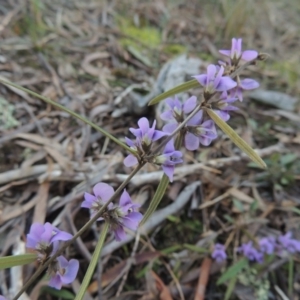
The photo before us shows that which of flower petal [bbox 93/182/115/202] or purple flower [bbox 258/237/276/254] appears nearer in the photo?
flower petal [bbox 93/182/115/202]

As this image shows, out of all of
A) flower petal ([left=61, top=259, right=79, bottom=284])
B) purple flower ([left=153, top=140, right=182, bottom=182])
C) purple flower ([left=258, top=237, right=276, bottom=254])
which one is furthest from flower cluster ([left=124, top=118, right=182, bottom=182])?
purple flower ([left=258, top=237, right=276, bottom=254])

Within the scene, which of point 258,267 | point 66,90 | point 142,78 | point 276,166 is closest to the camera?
point 258,267

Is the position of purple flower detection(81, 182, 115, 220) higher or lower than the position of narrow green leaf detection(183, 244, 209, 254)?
higher

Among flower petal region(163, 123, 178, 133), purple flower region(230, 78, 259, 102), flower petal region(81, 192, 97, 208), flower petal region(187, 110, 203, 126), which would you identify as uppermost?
purple flower region(230, 78, 259, 102)

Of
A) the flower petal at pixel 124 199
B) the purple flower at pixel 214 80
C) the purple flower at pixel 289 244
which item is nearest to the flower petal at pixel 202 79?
the purple flower at pixel 214 80

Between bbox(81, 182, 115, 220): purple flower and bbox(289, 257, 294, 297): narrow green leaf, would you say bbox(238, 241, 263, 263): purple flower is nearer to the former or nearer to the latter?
bbox(289, 257, 294, 297): narrow green leaf

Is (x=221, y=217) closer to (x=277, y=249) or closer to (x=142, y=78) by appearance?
(x=277, y=249)

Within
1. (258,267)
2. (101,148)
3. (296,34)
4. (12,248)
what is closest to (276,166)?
(258,267)

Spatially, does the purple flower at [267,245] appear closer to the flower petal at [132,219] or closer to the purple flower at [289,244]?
the purple flower at [289,244]
